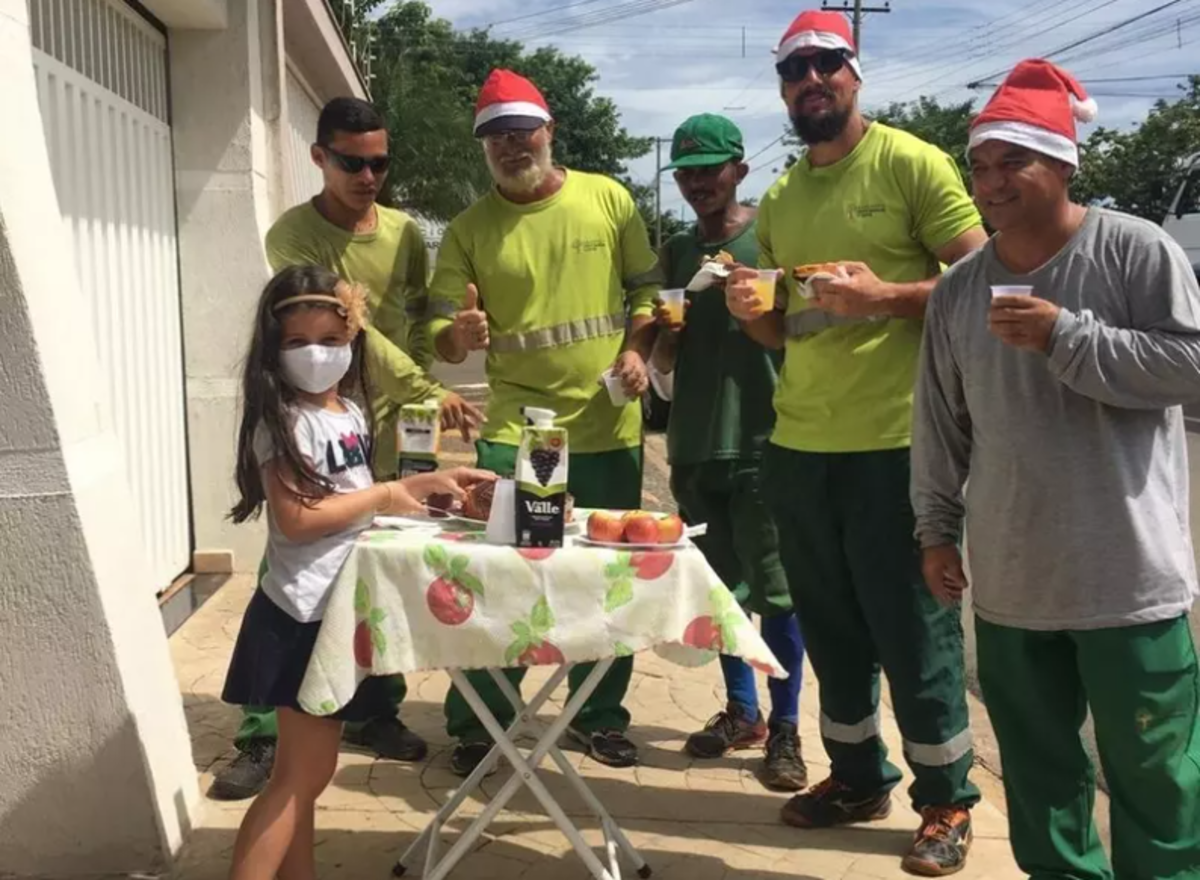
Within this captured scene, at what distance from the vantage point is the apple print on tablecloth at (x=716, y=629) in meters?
2.82

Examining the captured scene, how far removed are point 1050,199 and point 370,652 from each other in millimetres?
1945

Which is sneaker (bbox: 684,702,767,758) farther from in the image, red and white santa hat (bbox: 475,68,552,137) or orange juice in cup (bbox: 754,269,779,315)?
red and white santa hat (bbox: 475,68,552,137)

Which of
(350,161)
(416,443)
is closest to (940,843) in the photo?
(416,443)

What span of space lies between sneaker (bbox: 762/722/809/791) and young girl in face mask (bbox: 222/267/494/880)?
5.73 feet

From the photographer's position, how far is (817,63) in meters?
Result: 3.54

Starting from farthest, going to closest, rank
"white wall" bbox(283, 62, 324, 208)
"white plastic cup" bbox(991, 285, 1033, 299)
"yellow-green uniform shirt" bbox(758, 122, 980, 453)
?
"white wall" bbox(283, 62, 324, 208) → "yellow-green uniform shirt" bbox(758, 122, 980, 453) → "white plastic cup" bbox(991, 285, 1033, 299)

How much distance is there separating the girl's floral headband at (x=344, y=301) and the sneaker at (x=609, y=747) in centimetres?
208

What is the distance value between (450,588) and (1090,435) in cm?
156

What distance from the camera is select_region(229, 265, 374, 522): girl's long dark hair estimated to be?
2846mm

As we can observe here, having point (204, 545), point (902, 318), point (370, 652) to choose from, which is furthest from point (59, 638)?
point (204, 545)

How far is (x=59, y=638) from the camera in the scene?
3.20 m

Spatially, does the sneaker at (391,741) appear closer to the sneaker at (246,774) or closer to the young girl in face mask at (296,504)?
the sneaker at (246,774)

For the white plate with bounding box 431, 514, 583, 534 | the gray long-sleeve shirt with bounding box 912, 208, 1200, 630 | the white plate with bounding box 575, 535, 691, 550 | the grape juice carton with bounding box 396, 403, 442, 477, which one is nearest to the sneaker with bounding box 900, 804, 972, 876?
the gray long-sleeve shirt with bounding box 912, 208, 1200, 630

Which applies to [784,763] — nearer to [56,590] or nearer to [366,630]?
[366,630]
